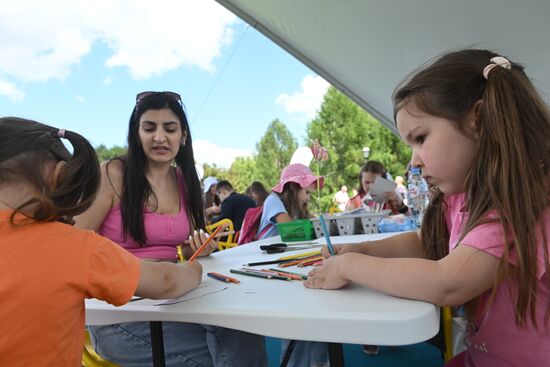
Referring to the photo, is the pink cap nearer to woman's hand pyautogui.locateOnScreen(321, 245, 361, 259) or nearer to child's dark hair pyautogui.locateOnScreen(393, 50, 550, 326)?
woman's hand pyautogui.locateOnScreen(321, 245, 361, 259)

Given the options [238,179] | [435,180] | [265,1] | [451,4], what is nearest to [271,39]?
[265,1]

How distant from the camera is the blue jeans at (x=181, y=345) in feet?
3.22

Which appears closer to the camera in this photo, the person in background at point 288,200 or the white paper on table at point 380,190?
the person in background at point 288,200

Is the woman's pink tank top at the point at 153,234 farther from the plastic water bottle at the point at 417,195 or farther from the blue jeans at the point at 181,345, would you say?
the plastic water bottle at the point at 417,195

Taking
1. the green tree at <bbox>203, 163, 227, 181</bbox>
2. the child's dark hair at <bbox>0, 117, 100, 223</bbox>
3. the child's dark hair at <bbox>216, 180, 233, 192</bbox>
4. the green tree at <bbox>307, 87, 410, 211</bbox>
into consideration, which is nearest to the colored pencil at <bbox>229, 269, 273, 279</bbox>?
the child's dark hair at <bbox>0, 117, 100, 223</bbox>

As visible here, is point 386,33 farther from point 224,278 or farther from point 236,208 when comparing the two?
point 224,278

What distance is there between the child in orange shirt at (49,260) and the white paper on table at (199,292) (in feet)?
0.05

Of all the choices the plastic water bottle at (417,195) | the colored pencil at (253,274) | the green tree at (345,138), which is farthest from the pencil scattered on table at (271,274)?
the green tree at (345,138)

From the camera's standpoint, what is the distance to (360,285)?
0.73m

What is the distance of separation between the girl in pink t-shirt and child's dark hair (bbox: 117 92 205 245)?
2.86 ft

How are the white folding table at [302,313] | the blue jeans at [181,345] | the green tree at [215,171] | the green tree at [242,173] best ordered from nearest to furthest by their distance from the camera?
the white folding table at [302,313] → the blue jeans at [181,345] → the green tree at [242,173] → the green tree at [215,171]

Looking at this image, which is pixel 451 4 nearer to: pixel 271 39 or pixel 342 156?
pixel 271 39

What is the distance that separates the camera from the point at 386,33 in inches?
132

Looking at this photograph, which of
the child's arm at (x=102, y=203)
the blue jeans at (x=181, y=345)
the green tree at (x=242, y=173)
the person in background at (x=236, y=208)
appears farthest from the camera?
the green tree at (x=242, y=173)
